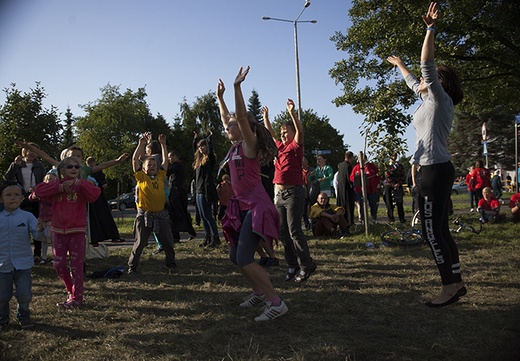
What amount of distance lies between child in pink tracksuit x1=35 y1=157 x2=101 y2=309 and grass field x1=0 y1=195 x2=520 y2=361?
0.95 feet

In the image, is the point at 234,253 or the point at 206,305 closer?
the point at 234,253

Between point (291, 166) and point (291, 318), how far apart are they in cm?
205

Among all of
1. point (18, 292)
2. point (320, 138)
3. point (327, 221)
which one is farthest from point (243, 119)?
point (320, 138)

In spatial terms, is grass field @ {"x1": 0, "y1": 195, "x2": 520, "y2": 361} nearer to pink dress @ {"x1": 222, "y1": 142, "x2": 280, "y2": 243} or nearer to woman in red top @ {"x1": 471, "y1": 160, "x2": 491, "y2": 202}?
pink dress @ {"x1": 222, "y1": 142, "x2": 280, "y2": 243}

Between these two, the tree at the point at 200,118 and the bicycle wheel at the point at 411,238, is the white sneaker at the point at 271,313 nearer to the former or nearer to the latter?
the bicycle wheel at the point at 411,238

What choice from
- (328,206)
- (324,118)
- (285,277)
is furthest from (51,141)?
Answer: (324,118)

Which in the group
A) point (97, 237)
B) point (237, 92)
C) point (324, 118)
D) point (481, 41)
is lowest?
point (97, 237)

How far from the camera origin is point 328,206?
10.3m

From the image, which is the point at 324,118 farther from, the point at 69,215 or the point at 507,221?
the point at 69,215

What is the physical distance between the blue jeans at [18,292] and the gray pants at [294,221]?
2782mm

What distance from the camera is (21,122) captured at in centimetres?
1266

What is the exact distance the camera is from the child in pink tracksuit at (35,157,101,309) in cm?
482

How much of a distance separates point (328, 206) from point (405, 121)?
8.87 feet

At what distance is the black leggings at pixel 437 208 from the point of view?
4.07m
